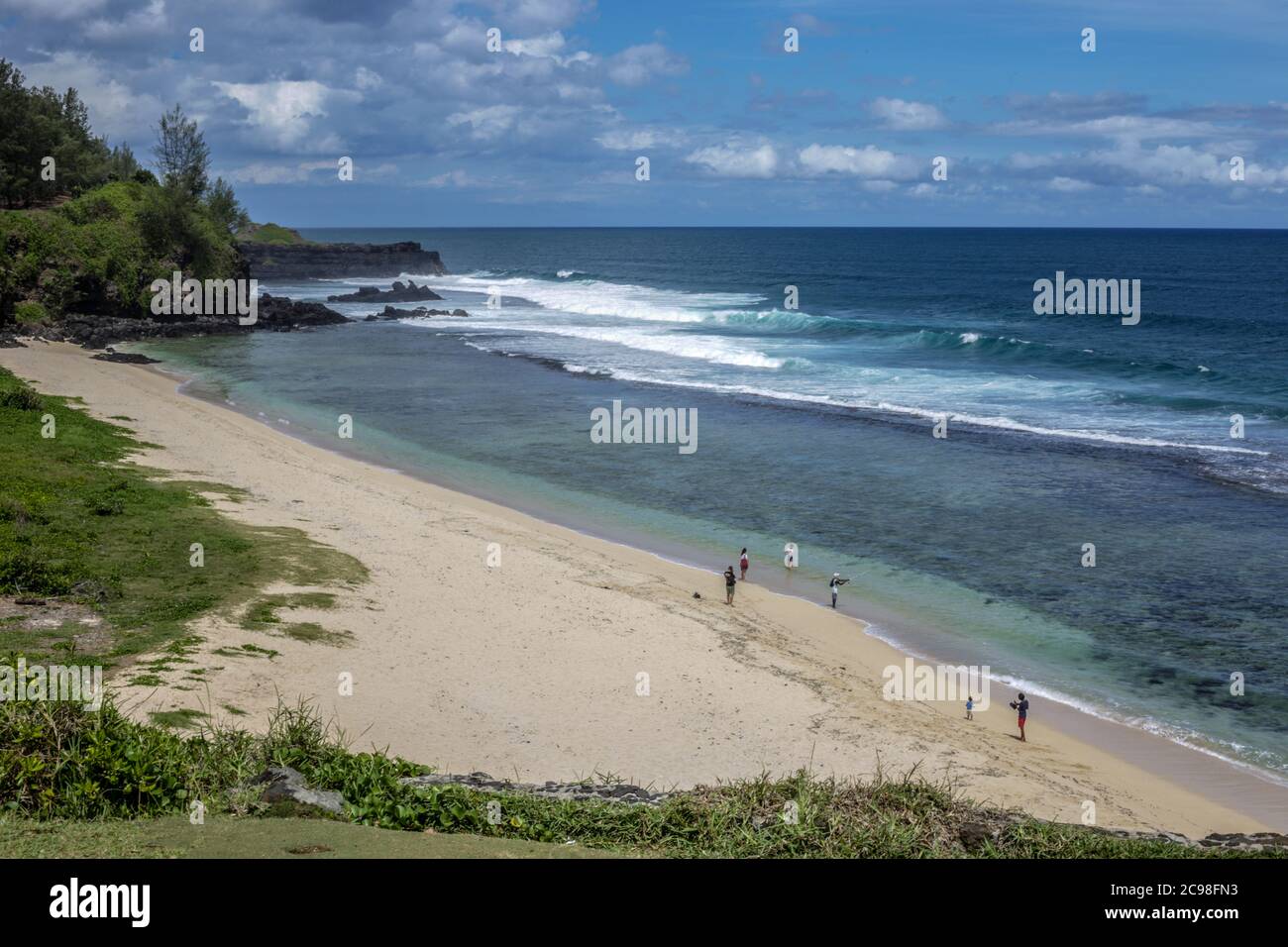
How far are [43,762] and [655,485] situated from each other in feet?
72.0

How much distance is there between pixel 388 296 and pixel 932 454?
204ft

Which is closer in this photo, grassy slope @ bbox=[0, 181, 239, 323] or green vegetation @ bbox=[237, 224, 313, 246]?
grassy slope @ bbox=[0, 181, 239, 323]

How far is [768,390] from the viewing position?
45.3m

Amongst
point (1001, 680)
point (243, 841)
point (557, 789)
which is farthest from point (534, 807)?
point (1001, 680)

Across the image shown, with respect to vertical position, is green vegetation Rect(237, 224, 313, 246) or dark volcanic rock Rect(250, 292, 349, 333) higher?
green vegetation Rect(237, 224, 313, 246)

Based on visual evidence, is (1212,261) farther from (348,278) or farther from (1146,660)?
(1146,660)

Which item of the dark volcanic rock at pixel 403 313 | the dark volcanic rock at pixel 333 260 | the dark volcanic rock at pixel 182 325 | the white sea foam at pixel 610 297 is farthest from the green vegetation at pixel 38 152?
the dark volcanic rock at pixel 333 260

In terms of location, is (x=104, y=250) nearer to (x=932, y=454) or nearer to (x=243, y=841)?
(x=932, y=454)

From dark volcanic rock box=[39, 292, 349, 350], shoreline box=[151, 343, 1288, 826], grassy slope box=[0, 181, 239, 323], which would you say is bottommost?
shoreline box=[151, 343, 1288, 826]

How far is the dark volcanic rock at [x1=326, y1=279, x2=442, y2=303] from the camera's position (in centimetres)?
8512

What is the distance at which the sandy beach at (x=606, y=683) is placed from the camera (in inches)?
552

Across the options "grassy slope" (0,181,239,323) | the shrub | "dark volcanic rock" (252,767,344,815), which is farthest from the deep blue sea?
"dark volcanic rock" (252,767,344,815)

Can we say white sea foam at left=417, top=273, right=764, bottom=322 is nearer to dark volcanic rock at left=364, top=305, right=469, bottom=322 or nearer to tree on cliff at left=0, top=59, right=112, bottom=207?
dark volcanic rock at left=364, top=305, right=469, bottom=322

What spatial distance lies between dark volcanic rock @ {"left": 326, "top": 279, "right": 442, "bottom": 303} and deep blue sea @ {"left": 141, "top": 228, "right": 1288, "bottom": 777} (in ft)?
35.3
